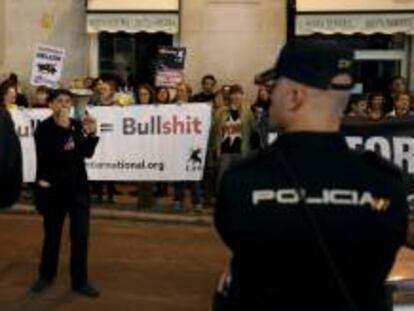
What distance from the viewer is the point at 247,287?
9.57 feet

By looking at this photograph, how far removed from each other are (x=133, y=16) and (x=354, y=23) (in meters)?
4.23

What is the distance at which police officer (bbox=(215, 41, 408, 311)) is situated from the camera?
2.84m

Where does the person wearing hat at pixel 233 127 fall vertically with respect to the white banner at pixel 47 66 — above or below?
below

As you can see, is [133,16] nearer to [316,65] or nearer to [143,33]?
[143,33]

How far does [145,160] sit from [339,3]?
6.90 m

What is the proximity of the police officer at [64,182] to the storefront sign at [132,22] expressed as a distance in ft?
38.6

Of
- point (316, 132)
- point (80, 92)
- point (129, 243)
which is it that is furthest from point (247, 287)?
point (80, 92)

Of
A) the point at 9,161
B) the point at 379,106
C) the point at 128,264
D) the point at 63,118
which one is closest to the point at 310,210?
the point at 9,161

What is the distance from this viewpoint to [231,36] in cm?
2128

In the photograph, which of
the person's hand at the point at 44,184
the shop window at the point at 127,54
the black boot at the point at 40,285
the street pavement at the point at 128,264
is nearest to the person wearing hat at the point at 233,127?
the street pavement at the point at 128,264

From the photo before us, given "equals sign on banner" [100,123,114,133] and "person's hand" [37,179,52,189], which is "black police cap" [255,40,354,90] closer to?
"person's hand" [37,179,52,189]

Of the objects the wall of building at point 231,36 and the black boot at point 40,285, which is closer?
the black boot at point 40,285

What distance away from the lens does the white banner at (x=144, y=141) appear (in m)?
15.4

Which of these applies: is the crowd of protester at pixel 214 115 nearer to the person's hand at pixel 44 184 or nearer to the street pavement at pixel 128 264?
the street pavement at pixel 128 264
